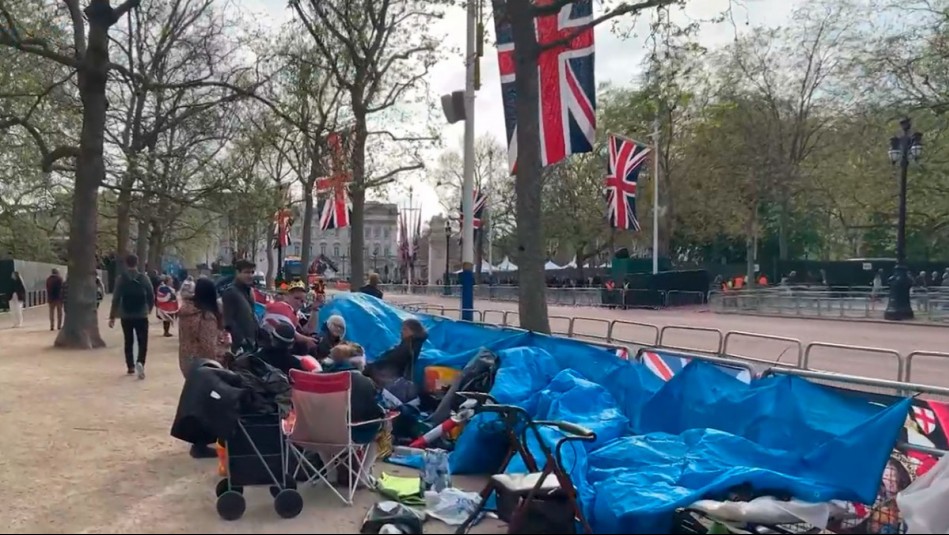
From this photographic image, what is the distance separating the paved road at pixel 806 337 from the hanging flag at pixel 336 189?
503cm

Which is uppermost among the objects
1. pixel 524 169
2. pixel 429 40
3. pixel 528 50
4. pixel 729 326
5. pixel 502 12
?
pixel 429 40

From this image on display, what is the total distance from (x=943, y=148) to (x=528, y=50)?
27.9 m

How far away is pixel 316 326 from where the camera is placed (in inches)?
553

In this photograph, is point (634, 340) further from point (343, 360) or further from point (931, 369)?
point (343, 360)

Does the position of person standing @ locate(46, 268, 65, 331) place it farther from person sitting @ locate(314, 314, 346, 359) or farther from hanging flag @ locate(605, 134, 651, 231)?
hanging flag @ locate(605, 134, 651, 231)

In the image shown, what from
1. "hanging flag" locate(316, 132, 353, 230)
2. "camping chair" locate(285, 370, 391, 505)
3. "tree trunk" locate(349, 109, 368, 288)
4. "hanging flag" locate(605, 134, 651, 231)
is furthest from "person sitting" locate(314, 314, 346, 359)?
"hanging flag" locate(605, 134, 651, 231)

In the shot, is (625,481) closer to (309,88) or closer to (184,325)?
(184,325)

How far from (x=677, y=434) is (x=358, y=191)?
20.3 metres

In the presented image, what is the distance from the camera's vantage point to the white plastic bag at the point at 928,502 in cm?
502

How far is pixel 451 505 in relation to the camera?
584 centimetres

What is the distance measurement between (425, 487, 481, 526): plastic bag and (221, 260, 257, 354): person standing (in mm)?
3954

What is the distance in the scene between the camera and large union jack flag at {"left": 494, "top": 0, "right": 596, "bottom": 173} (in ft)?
44.3

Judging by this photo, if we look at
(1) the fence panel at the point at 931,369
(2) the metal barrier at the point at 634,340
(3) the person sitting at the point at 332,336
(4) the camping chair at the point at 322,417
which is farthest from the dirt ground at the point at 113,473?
(1) the fence panel at the point at 931,369

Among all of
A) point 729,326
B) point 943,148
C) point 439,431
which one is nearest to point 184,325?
point 439,431
